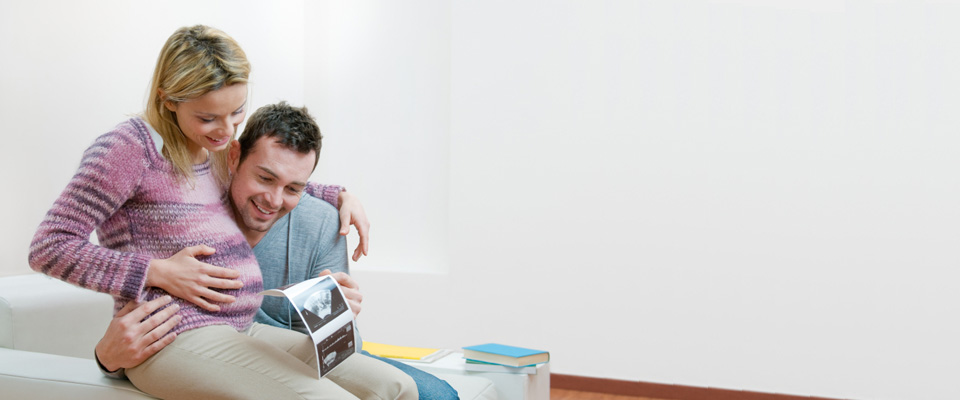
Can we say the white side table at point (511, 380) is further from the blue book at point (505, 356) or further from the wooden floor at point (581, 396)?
the wooden floor at point (581, 396)

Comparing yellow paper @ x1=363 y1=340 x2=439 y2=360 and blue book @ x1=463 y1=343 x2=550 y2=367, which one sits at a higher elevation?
blue book @ x1=463 y1=343 x2=550 y2=367

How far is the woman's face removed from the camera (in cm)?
144

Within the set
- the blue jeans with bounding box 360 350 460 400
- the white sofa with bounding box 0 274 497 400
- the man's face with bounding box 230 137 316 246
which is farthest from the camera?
the blue jeans with bounding box 360 350 460 400

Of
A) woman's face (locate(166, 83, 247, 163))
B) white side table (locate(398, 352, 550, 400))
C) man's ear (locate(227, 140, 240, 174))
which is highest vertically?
woman's face (locate(166, 83, 247, 163))

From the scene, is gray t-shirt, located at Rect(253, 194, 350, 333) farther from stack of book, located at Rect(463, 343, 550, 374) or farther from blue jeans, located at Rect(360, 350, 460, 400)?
stack of book, located at Rect(463, 343, 550, 374)

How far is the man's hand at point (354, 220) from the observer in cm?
191

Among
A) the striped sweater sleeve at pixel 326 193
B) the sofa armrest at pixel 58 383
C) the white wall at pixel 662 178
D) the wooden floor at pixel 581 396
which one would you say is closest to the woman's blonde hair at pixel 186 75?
the sofa armrest at pixel 58 383

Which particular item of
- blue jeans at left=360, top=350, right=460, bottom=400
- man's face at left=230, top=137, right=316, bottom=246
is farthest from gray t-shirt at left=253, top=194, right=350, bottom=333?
blue jeans at left=360, top=350, right=460, bottom=400

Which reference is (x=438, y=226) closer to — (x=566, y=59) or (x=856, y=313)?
(x=566, y=59)

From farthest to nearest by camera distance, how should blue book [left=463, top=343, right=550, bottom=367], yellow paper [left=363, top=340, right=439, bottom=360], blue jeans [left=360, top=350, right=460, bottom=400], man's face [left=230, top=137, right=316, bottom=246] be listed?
yellow paper [left=363, top=340, right=439, bottom=360], blue book [left=463, top=343, right=550, bottom=367], blue jeans [left=360, top=350, right=460, bottom=400], man's face [left=230, top=137, right=316, bottom=246]

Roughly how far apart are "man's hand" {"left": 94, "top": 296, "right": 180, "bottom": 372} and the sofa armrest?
0.16ft

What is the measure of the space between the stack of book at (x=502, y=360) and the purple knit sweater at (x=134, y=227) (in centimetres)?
77

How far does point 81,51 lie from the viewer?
2434 millimetres

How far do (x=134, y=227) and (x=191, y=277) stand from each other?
147 millimetres
